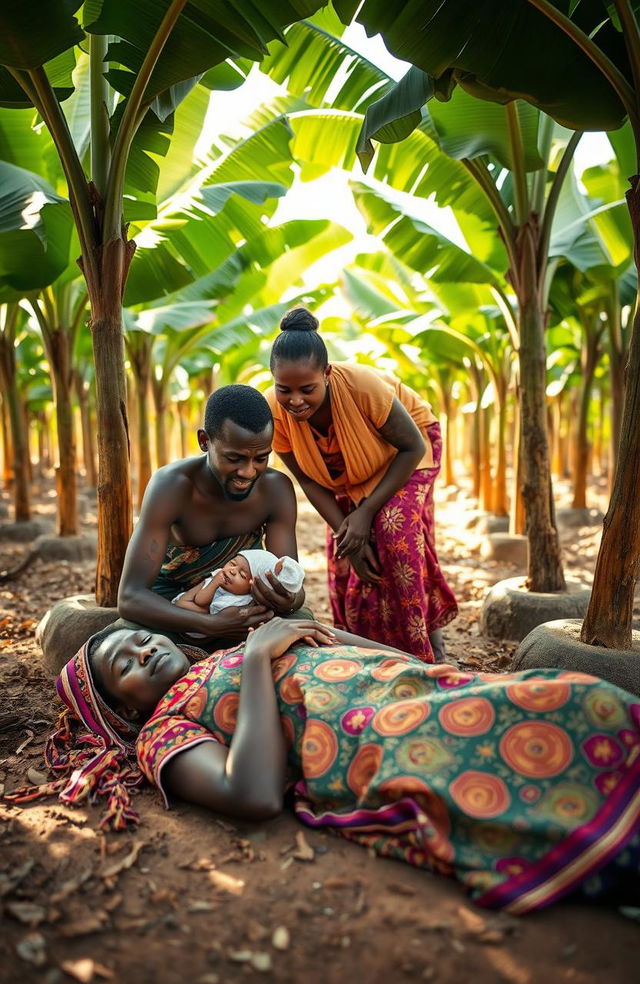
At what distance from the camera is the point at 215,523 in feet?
10.7

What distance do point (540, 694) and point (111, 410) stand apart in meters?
2.82

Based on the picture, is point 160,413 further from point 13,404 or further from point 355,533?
point 355,533

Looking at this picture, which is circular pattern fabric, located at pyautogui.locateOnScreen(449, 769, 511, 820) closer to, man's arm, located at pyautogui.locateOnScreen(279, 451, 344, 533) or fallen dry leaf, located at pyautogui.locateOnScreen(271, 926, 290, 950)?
fallen dry leaf, located at pyautogui.locateOnScreen(271, 926, 290, 950)

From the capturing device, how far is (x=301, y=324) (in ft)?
11.2

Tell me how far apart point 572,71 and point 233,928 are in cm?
372

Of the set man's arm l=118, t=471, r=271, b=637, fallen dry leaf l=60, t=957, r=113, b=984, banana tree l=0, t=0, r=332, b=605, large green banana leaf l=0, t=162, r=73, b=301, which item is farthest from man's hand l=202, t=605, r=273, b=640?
large green banana leaf l=0, t=162, r=73, b=301

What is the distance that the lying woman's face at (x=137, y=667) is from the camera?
2619 millimetres

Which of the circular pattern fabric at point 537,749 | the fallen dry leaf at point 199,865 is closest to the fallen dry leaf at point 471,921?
the circular pattern fabric at point 537,749

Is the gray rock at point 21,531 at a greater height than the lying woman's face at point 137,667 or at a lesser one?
lesser

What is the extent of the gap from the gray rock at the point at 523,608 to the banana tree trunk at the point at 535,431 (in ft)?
0.51

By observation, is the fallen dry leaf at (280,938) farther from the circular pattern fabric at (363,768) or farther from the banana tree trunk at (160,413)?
the banana tree trunk at (160,413)

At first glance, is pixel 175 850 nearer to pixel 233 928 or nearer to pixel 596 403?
pixel 233 928

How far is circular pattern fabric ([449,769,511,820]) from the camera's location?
187cm

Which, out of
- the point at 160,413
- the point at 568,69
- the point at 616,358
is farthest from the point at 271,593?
the point at 160,413
